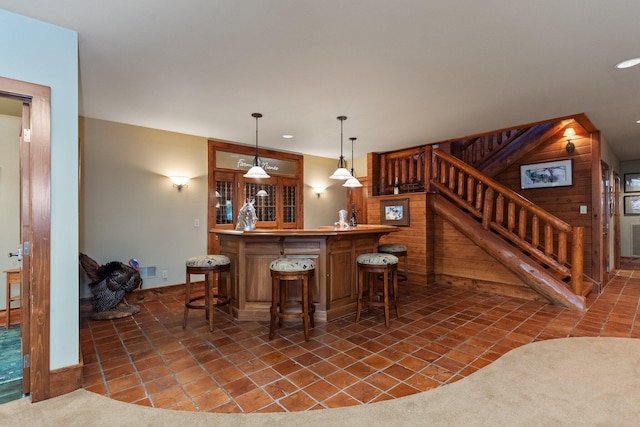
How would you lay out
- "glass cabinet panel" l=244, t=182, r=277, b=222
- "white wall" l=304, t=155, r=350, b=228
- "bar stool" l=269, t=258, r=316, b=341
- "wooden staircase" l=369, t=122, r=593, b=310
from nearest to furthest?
1. "bar stool" l=269, t=258, r=316, b=341
2. "wooden staircase" l=369, t=122, r=593, b=310
3. "glass cabinet panel" l=244, t=182, r=277, b=222
4. "white wall" l=304, t=155, r=350, b=228

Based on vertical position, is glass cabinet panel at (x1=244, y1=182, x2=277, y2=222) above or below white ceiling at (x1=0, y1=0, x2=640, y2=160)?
below

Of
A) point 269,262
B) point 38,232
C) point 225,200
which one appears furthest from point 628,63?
point 225,200

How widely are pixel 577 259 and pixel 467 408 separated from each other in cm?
327

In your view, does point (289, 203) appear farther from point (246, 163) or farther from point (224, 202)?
point (224, 202)

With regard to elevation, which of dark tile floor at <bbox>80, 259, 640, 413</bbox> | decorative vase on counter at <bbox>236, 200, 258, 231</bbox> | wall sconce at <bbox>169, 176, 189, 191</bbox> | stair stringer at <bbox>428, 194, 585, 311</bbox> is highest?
wall sconce at <bbox>169, 176, 189, 191</bbox>

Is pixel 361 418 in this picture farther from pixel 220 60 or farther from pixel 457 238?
pixel 457 238

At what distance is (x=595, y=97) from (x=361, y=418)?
4.34m

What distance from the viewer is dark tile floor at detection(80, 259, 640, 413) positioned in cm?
217

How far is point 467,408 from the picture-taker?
1.98 metres

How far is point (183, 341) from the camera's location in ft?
10.0

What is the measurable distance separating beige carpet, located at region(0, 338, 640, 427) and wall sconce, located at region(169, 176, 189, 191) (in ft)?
11.3

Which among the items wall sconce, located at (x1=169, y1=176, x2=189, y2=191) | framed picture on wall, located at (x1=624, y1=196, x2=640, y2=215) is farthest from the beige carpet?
framed picture on wall, located at (x1=624, y1=196, x2=640, y2=215)

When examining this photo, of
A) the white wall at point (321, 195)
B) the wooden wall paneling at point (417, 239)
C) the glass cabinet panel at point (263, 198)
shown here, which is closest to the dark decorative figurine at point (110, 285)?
the glass cabinet panel at point (263, 198)

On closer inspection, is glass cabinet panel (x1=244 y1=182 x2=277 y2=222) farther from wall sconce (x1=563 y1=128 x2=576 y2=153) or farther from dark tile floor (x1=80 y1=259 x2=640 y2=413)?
wall sconce (x1=563 y1=128 x2=576 y2=153)
